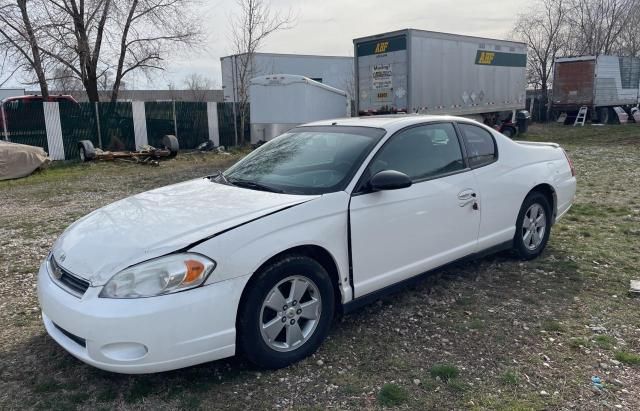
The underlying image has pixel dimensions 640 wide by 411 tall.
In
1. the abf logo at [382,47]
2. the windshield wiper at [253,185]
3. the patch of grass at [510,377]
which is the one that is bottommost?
the patch of grass at [510,377]

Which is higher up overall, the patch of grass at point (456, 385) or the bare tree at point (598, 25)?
the bare tree at point (598, 25)

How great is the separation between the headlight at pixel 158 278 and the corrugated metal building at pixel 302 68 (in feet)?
77.7

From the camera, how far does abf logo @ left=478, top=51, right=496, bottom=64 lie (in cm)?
1702

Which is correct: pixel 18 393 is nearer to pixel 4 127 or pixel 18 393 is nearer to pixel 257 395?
pixel 257 395

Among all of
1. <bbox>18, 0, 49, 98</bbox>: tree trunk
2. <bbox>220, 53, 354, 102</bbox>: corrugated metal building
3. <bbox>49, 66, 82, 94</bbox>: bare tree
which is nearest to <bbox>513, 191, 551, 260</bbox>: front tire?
<bbox>18, 0, 49, 98</bbox>: tree trunk

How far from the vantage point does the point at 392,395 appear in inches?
116

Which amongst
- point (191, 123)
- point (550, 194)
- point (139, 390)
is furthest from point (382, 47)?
point (139, 390)

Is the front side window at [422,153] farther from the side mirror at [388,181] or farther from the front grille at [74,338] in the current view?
the front grille at [74,338]

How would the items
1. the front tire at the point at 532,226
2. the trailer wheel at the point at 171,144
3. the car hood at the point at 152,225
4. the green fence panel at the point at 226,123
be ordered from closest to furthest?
the car hood at the point at 152,225 → the front tire at the point at 532,226 → the trailer wheel at the point at 171,144 → the green fence panel at the point at 226,123

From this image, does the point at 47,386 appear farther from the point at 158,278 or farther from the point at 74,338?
the point at 158,278

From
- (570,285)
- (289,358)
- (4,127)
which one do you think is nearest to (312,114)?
(4,127)

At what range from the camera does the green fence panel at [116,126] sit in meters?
16.2

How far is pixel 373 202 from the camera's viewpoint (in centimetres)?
357

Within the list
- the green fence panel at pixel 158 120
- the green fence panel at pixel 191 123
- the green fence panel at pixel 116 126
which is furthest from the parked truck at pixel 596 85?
the green fence panel at pixel 116 126
